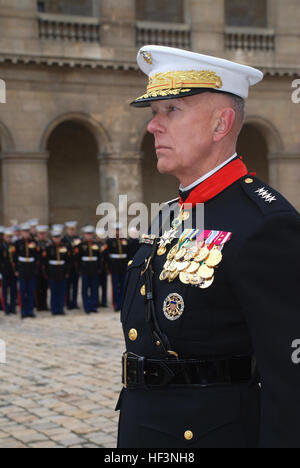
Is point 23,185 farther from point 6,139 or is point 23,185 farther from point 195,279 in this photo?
point 195,279

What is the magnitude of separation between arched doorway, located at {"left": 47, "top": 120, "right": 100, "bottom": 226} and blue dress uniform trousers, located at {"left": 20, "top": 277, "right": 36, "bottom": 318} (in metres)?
9.95

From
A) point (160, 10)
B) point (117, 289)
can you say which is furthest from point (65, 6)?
point (117, 289)

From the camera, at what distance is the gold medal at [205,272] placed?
2.49 meters

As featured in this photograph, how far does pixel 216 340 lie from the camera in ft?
8.13

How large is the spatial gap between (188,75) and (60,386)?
548cm

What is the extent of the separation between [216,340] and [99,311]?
Result: 1217 centimetres

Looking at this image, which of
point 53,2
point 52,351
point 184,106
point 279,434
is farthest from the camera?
point 53,2

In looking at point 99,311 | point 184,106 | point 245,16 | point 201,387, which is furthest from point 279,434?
point 245,16

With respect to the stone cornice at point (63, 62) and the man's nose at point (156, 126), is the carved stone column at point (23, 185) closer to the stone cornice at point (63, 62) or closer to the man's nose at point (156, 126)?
the stone cornice at point (63, 62)

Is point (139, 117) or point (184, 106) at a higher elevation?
point (139, 117)

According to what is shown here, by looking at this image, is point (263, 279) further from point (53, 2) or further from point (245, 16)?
point (245, 16)

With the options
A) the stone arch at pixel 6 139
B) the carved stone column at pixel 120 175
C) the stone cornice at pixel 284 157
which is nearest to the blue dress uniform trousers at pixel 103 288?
the carved stone column at pixel 120 175

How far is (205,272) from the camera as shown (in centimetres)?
251

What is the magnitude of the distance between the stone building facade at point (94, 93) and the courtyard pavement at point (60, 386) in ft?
28.5
